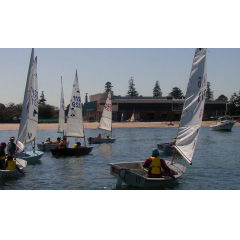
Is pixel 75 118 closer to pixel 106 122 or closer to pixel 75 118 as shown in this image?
pixel 75 118

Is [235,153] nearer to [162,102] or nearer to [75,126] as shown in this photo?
[75,126]

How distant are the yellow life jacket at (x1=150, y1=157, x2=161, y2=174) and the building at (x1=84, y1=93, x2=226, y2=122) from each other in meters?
75.1

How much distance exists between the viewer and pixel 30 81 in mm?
20484

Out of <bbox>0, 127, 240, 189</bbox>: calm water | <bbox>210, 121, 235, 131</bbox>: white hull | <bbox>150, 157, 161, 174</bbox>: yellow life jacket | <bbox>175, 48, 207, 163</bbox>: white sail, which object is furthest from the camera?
<bbox>210, 121, 235, 131</bbox>: white hull

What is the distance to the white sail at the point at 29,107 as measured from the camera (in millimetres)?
20473

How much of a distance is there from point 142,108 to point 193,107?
77847 mm

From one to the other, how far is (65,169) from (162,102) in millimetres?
71060

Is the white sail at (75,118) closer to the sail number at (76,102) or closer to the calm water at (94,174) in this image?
the sail number at (76,102)

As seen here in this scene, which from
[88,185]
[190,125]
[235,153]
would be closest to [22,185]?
[88,185]

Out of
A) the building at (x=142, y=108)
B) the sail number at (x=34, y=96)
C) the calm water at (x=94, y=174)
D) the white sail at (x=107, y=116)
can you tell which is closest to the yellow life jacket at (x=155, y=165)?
the calm water at (x=94, y=174)

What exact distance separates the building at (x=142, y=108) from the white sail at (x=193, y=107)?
242 ft

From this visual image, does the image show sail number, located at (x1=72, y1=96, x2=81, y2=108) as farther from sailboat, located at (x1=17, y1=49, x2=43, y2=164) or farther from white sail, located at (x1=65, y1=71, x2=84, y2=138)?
sailboat, located at (x1=17, y1=49, x2=43, y2=164)

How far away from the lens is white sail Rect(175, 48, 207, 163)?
51.2 ft

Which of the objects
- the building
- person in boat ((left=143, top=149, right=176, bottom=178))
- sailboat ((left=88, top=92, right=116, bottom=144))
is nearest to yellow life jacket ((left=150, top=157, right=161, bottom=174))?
person in boat ((left=143, top=149, right=176, bottom=178))
